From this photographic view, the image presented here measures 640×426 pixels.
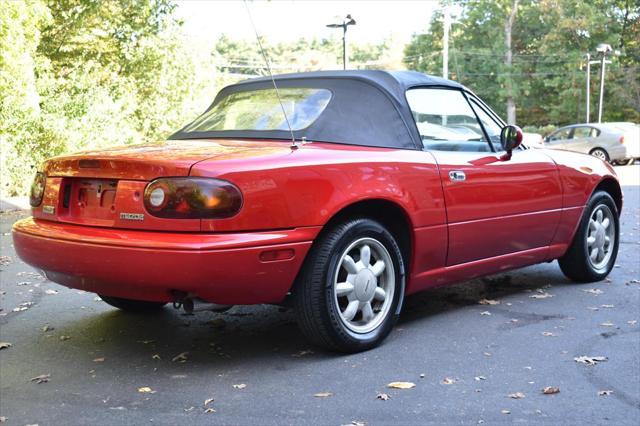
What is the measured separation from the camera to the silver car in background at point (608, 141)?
23.2 m

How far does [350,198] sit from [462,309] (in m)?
1.64

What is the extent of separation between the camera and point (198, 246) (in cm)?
347

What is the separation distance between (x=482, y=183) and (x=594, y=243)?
1.77 metres

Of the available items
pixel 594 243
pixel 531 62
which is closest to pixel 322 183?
pixel 594 243

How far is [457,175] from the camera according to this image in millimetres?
4660

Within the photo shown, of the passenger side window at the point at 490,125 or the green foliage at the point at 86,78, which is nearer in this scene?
the passenger side window at the point at 490,125

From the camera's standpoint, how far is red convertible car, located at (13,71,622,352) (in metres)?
3.58

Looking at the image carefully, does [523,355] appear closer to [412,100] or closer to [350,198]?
[350,198]

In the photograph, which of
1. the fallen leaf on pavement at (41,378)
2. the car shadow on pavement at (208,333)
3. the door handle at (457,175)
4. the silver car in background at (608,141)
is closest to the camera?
the fallen leaf on pavement at (41,378)

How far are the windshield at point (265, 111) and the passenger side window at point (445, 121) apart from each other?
0.62 metres

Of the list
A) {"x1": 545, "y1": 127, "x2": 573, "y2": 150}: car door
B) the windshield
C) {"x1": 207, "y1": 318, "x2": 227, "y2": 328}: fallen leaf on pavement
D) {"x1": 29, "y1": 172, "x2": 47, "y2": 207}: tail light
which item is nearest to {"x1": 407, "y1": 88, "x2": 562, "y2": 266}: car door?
the windshield

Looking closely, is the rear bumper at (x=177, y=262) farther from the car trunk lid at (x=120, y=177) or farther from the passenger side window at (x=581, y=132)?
the passenger side window at (x=581, y=132)

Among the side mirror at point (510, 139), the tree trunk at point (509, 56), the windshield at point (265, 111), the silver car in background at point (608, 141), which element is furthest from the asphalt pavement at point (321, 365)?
the tree trunk at point (509, 56)

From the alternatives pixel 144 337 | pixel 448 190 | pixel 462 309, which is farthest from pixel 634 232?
pixel 144 337
